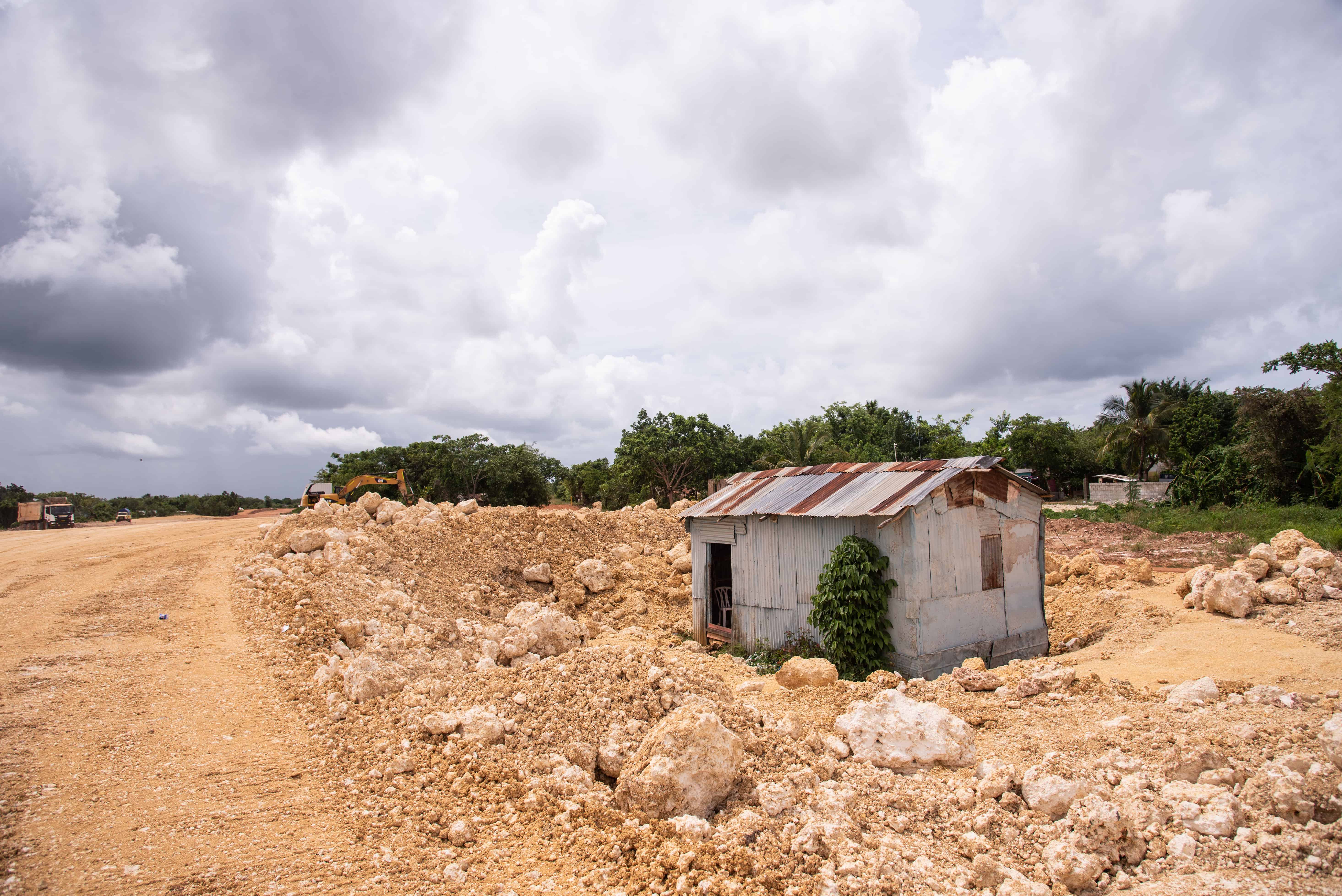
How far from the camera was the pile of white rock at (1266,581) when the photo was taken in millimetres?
11031

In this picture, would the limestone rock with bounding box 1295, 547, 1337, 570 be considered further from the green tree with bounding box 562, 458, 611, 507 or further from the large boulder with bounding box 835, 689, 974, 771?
the green tree with bounding box 562, 458, 611, 507

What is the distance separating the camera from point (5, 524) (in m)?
36.3

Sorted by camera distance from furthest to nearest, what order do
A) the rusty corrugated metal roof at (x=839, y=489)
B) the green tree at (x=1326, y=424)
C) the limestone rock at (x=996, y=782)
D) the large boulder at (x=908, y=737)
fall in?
the green tree at (x=1326, y=424)
the rusty corrugated metal roof at (x=839, y=489)
the large boulder at (x=908, y=737)
the limestone rock at (x=996, y=782)

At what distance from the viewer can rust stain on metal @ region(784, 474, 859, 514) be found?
10844 mm

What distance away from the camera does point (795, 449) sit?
3666 cm

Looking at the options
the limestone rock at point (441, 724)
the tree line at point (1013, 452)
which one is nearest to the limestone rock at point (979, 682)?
the limestone rock at point (441, 724)

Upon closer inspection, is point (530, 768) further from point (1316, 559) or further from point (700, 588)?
point (1316, 559)

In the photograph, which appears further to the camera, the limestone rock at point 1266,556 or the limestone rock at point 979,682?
the limestone rock at point 1266,556

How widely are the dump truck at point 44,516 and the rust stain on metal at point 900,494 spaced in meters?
41.9

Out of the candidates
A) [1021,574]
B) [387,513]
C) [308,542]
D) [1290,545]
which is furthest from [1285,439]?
[308,542]

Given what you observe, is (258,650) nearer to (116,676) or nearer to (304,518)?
(116,676)

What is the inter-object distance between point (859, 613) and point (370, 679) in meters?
6.74

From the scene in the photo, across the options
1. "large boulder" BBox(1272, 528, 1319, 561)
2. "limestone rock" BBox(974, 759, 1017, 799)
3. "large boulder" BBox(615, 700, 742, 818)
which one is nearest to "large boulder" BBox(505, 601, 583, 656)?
"large boulder" BBox(615, 700, 742, 818)

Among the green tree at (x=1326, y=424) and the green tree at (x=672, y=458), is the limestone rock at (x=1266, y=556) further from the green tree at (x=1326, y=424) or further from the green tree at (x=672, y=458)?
the green tree at (x=672, y=458)
